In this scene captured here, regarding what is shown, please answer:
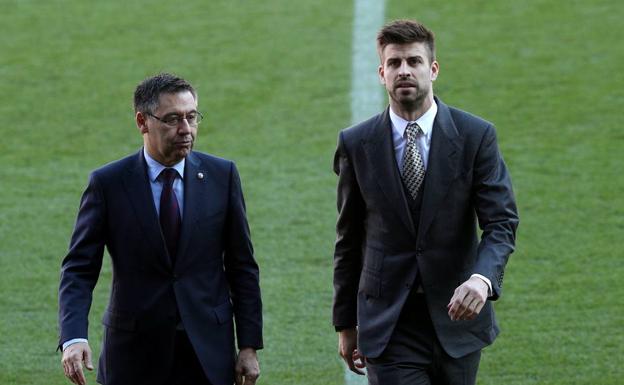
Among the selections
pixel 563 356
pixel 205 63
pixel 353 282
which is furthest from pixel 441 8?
pixel 353 282

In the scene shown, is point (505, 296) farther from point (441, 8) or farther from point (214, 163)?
point (441, 8)

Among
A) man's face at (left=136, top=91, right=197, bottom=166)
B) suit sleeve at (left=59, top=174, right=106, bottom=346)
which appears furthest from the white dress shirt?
suit sleeve at (left=59, top=174, right=106, bottom=346)

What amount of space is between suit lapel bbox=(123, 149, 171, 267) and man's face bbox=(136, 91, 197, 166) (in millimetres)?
126

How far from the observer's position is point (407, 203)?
529 centimetres

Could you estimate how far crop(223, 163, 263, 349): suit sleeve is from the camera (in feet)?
17.5

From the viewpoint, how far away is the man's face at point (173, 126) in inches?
205

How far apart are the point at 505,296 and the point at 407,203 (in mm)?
3703

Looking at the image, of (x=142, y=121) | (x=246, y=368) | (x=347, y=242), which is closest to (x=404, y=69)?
(x=347, y=242)

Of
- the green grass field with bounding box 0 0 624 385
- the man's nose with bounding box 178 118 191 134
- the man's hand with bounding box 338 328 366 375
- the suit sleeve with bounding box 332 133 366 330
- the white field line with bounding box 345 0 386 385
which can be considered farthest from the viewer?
the white field line with bounding box 345 0 386 385

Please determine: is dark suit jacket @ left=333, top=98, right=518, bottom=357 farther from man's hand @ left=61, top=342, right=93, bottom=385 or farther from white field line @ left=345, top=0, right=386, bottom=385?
white field line @ left=345, top=0, right=386, bottom=385

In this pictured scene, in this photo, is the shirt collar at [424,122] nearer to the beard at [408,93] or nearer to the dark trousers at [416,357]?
the beard at [408,93]

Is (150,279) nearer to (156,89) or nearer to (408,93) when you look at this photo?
(156,89)

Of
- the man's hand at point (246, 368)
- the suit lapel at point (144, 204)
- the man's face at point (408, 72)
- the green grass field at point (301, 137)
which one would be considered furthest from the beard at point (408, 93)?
the green grass field at point (301, 137)

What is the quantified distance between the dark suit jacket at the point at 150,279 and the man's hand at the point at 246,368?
0.03 m
